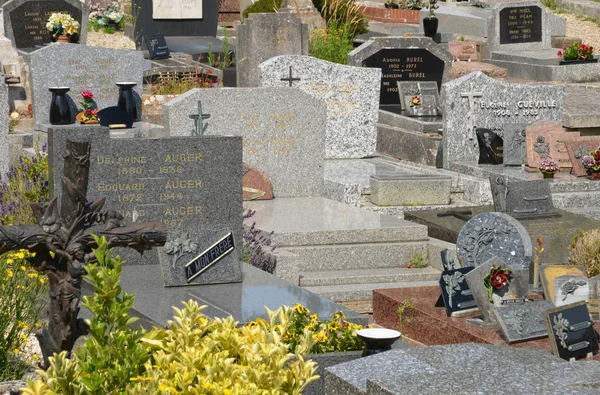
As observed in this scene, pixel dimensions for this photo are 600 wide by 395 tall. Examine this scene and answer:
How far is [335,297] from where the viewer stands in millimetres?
9008

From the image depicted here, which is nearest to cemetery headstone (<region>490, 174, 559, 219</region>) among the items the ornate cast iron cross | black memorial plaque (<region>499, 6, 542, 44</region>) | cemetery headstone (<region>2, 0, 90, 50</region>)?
the ornate cast iron cross

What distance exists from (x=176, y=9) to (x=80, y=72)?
9.92 m

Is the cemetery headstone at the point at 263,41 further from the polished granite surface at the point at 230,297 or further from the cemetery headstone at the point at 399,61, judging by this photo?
the polished granite surface at the point at 230,297

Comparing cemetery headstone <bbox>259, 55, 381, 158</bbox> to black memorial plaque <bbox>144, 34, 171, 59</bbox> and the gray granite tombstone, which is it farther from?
black memorial plaque <bbox>144, 34, 171, 59</bbox>

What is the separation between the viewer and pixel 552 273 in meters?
8.13

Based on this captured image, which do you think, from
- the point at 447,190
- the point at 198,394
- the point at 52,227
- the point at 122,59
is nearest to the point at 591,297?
the point at 447,190

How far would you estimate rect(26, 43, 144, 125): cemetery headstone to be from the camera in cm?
1491

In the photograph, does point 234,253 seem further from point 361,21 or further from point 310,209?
point 361,21

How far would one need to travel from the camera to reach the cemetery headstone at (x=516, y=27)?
22938mm

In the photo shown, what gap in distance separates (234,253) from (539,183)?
13.5ft

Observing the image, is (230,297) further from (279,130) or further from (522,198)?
(279,130)

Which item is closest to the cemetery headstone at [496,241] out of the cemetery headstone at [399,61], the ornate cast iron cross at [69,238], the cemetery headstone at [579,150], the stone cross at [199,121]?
the stone cross at [199,121]

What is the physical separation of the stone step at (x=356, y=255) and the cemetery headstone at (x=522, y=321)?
2.42 meters

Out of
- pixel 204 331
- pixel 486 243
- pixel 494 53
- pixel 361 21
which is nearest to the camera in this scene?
pixel 204 331
